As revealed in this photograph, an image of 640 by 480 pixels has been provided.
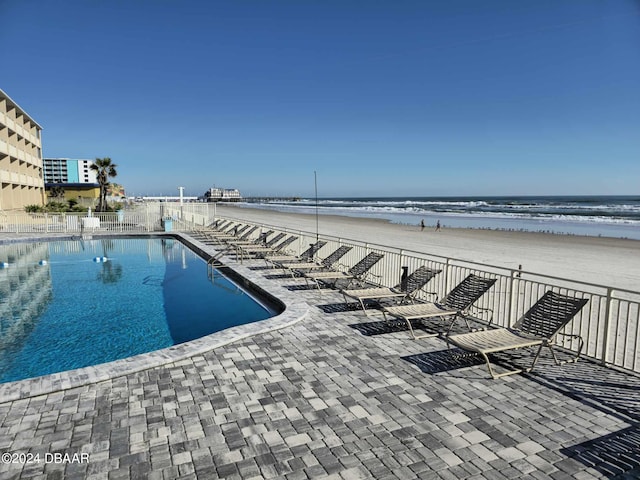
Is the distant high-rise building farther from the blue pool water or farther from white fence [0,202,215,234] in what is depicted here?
the blue pool water

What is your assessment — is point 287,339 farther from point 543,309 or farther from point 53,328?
point 53,328

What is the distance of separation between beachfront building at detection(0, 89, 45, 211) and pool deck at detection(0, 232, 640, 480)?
33146 millimetres

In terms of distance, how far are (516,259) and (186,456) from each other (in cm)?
1429

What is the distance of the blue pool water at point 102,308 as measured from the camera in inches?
252

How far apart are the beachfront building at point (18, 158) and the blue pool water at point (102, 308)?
2104 centimetres

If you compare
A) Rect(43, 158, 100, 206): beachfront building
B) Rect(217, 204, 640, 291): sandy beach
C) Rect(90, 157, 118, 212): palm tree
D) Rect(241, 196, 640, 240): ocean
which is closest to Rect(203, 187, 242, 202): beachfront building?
Rect(43, 158, 100, 206): beachfront building

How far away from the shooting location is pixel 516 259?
14.6 metres

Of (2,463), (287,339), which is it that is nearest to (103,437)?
(2,463)

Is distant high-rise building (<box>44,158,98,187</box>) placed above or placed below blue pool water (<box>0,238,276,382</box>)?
above

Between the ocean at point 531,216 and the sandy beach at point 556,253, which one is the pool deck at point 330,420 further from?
the ocean at point 531,216

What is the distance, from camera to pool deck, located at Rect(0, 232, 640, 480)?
9.48ft

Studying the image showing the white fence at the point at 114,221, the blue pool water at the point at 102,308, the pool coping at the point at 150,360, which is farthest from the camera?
the white fence at the point at 114,221

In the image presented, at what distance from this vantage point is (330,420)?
3504 millimetres

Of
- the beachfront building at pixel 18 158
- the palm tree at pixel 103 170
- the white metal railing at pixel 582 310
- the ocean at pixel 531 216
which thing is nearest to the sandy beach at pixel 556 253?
the white metal railing at pixel 582 310
